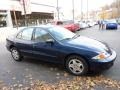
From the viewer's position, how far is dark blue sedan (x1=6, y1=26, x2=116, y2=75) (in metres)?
6.01

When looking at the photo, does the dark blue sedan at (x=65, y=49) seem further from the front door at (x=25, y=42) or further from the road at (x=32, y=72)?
the road at (x=32, y=72)

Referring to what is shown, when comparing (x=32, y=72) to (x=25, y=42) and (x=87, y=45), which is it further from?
(x=87, y=45)

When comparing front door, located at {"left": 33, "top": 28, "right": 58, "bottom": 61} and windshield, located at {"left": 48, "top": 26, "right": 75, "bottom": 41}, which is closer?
front door, located at {"left": 33, "top": 28, "right": 58, "bottom": 61}

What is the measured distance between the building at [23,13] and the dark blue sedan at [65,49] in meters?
15.3

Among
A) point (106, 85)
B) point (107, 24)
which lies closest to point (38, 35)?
point (106, 85)

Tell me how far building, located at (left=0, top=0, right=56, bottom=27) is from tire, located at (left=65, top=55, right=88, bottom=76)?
55.3ft

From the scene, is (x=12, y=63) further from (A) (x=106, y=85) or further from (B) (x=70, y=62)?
(A) (x=106, y=85)

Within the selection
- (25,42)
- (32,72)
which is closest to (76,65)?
(32,72)

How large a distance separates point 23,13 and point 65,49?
17387mm

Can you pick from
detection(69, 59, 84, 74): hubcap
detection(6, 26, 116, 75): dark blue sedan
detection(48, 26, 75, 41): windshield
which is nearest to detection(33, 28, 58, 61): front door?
detection(6, 26, 116, 75): dark blue sedan

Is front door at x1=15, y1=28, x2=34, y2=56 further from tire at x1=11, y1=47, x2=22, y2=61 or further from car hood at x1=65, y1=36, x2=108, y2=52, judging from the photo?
car hood at x1=65, y1=36, x2=108, y2=52

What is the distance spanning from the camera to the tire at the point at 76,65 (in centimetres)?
613

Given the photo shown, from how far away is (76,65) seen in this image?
6.27 meters

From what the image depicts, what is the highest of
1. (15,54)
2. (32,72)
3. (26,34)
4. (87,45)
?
(26,34)
